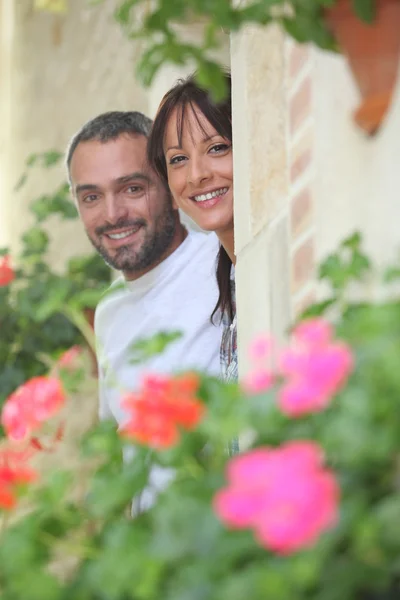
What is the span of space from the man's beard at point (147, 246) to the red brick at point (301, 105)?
63.9 inches

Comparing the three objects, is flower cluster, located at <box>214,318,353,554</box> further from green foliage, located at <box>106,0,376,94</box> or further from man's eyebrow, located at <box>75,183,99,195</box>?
man's eyebrow, located at <box>75,183,99,195</box>

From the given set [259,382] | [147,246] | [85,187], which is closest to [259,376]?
[259,382]

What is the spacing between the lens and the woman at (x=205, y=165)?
104 inches

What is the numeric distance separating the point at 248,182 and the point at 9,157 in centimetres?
383

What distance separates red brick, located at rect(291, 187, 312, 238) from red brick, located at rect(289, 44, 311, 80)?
19 cm

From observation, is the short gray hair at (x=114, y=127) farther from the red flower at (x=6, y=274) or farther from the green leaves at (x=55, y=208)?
the red flower at (x=6, y=274)

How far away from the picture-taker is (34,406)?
1279mm

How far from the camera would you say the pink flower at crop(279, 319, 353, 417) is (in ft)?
3.04

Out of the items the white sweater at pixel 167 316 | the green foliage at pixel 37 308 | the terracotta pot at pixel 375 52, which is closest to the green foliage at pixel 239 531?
the terracotta pot at pixel 375 52

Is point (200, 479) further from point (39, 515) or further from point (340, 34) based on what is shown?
point (340, 34)

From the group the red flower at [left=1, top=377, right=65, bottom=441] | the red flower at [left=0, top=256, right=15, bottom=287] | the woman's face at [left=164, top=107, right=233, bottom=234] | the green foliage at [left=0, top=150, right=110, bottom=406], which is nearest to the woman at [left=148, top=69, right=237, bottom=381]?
the woman's face at [left=164, top=107, right=233, bottom=234]

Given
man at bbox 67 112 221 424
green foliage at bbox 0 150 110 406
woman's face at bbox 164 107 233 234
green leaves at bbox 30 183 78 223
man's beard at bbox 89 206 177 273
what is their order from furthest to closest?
green leaves at bbox 30 183 78 223 < green foliage at bbox 0 150 110 406 < man's beard at bbox 89 206 177 273 < man at bbox 67 112 221 424 < woman's face at bbox 164 107 233 234

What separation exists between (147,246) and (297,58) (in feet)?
5.45

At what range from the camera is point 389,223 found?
1.24 metres
